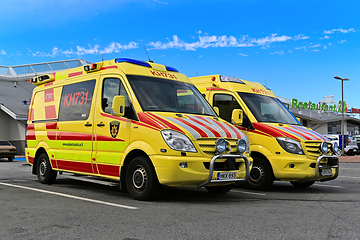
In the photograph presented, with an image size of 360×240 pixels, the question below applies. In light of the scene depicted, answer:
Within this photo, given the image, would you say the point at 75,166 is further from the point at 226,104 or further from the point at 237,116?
the point at 226,104

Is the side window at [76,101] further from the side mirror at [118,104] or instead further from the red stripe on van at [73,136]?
the side mirror at [118,104]

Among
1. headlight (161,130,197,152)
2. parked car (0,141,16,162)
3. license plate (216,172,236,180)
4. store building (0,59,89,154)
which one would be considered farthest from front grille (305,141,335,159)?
store building (0,59,89,154)

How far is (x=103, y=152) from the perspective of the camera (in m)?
7.71

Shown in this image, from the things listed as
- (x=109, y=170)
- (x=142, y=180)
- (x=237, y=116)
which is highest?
(x=237, y=116)

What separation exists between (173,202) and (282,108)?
478 centimetres

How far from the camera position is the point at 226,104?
9797 mm

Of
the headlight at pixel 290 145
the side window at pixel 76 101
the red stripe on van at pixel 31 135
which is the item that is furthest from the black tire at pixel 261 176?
the red stripe on van at pixel 31 135

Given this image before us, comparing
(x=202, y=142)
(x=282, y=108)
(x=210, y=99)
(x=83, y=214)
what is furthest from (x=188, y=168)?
(x=282, y=108)

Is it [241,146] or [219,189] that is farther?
[219,189]

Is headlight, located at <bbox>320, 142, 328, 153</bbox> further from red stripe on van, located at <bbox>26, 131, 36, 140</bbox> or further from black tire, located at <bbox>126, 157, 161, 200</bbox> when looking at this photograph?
red stripe on van, located at <bbox>26, 131, 36, 140</bbox>

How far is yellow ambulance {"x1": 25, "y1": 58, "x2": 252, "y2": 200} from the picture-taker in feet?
21.3

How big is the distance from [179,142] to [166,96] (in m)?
1.55

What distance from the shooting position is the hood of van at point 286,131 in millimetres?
8422

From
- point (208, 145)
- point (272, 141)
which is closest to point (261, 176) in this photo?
point (272, 141)
